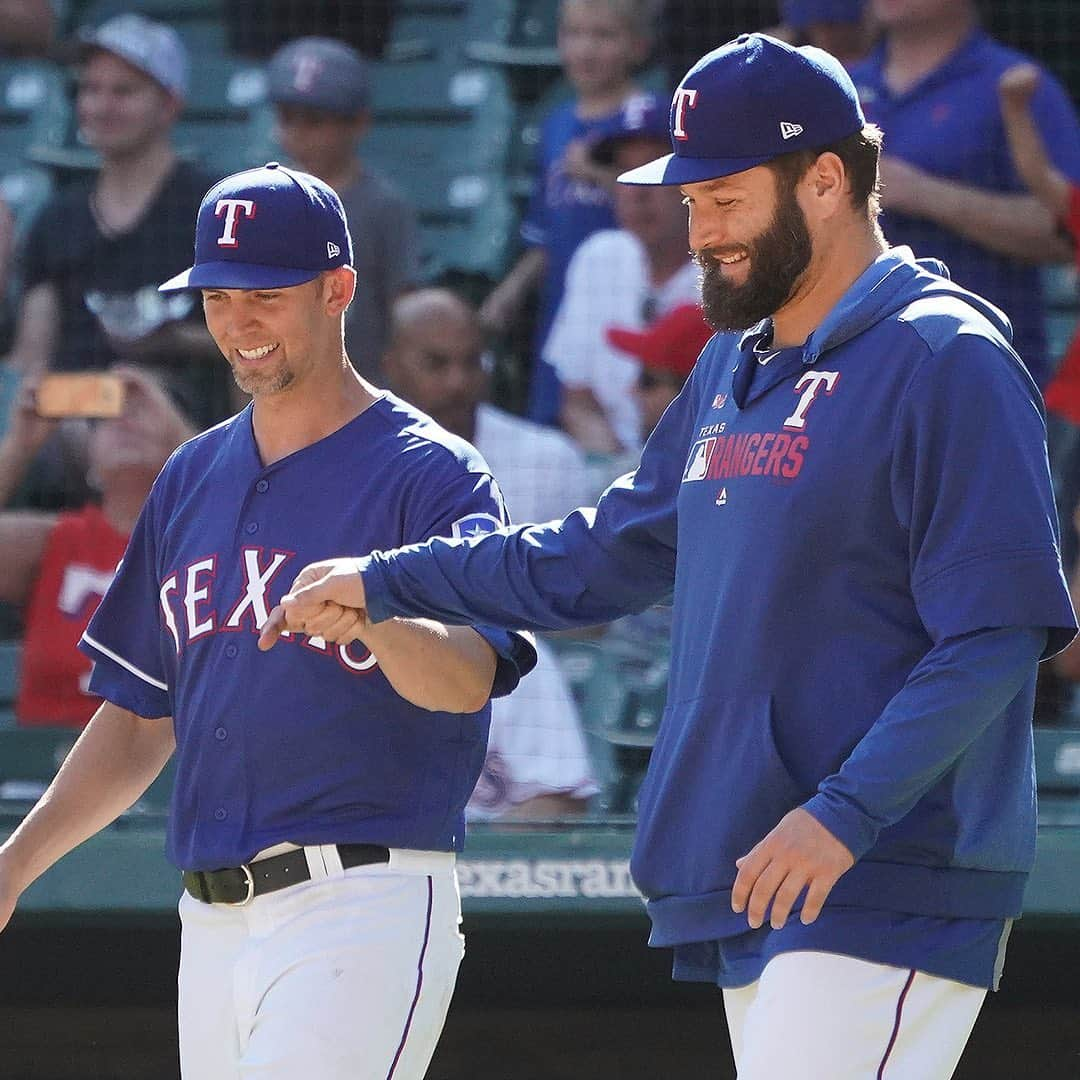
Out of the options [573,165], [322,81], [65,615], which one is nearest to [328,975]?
[65,615]

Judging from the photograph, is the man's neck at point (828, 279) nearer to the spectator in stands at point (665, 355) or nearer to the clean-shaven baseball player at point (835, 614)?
the clean-shaven baseball player at point (835, 614)

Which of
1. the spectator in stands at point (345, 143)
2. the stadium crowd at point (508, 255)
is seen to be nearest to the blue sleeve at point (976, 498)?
the stadium crowd at point (508, 255)

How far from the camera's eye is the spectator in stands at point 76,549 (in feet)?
15.9

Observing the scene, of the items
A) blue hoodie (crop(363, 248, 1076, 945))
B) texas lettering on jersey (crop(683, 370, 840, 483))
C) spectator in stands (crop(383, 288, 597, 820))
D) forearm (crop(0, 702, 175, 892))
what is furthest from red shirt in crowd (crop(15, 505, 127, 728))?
texas lettering on jersey (crop(683, 370, 840, 483))

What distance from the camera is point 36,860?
8.78ft

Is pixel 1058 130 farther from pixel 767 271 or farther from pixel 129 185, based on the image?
pixel 767 271

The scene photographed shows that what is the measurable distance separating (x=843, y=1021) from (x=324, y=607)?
0.72 meters

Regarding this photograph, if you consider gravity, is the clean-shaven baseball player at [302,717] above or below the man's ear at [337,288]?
below

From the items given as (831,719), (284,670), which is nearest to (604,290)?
(284,670)

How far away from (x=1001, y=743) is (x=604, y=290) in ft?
11.6

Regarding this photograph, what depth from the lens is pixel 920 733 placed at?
1.92 m

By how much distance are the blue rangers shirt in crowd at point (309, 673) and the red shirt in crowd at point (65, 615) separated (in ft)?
7.27

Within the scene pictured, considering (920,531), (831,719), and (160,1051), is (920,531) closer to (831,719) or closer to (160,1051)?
(831,719)

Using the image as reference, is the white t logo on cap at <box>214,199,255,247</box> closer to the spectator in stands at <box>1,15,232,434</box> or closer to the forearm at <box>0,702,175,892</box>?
the forearm at <box>0,702,175,892</box>
